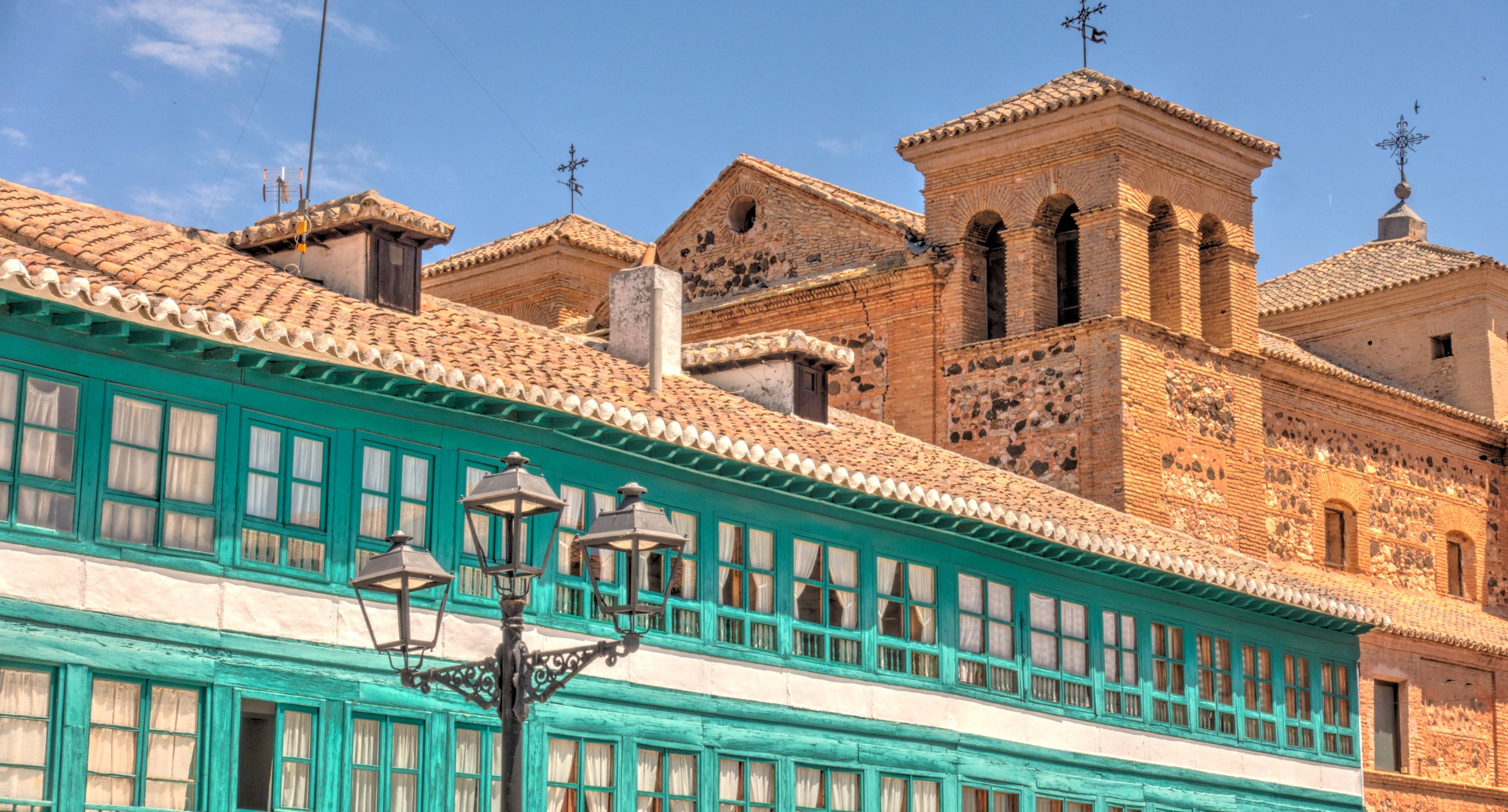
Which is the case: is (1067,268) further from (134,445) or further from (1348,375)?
(134,445)

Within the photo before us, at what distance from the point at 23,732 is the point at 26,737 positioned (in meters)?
0.03

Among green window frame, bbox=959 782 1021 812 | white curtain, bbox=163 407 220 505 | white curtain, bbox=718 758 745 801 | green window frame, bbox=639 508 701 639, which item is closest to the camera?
white curtain, bbox=163 407 220 505

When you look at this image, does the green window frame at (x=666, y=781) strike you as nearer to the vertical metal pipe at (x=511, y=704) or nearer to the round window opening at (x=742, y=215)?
the vertical metal pipe at (x=511, y=704)

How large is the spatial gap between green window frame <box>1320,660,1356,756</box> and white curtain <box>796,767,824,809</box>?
8763mm

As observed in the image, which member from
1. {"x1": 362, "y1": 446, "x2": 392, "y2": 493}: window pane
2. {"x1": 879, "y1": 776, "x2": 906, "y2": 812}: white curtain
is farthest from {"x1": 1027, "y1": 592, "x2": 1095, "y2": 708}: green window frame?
{"x1": 362, "y1": 446, "x2": 392, "y2": 493}: window pane

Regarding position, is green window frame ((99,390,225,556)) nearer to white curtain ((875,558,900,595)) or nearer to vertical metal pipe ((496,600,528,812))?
vertical metal pipe ((496,600,528,812))

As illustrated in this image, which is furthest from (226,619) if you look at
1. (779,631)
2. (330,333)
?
(779,631)

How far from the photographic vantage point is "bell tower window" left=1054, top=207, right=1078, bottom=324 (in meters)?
28.2

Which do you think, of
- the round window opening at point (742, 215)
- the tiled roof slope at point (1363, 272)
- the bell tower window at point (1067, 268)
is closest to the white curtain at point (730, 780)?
the bell tower window at point (1067, 268)

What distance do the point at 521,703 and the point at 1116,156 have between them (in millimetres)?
18166

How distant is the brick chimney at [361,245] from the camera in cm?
1741

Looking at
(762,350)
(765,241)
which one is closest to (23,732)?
(762,350)

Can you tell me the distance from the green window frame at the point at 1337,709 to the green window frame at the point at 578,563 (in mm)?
11181

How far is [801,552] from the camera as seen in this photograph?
18.2m
